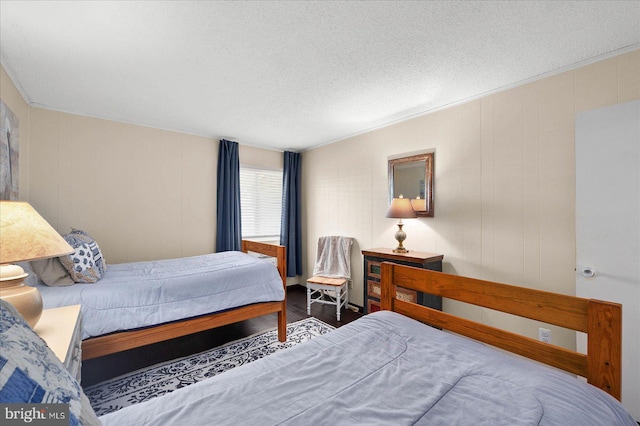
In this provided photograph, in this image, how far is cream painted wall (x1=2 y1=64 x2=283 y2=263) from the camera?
2.96 meters

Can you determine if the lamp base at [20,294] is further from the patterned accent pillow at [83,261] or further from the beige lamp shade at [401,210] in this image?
the beige lamp shade at [401,210]

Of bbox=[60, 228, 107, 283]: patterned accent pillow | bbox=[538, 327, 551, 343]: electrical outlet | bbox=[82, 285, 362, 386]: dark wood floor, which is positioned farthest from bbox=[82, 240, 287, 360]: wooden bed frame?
bbox=[538, 327, 551, 343]: electrical outlet

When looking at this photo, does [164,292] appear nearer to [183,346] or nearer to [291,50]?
[183,346]

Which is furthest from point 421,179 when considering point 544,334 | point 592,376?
point 592,376

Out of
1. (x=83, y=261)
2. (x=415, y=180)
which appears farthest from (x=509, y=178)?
(x=83, y=261)

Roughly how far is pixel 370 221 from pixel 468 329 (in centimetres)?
237

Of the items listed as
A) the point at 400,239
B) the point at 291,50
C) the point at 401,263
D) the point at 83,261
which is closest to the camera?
the point at 291,50

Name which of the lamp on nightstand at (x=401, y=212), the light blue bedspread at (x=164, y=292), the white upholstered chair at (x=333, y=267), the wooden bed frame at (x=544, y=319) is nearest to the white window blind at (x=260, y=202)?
the white upholstered chair at (x=333, y=267)

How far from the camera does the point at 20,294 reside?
1.40 m

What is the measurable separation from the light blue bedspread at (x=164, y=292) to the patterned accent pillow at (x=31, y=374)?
1.72 meters

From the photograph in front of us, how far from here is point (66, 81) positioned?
2.43 meters

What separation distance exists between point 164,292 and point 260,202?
98.9 inches

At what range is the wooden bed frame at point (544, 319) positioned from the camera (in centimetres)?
104

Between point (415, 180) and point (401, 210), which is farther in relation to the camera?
point (415, 180)
